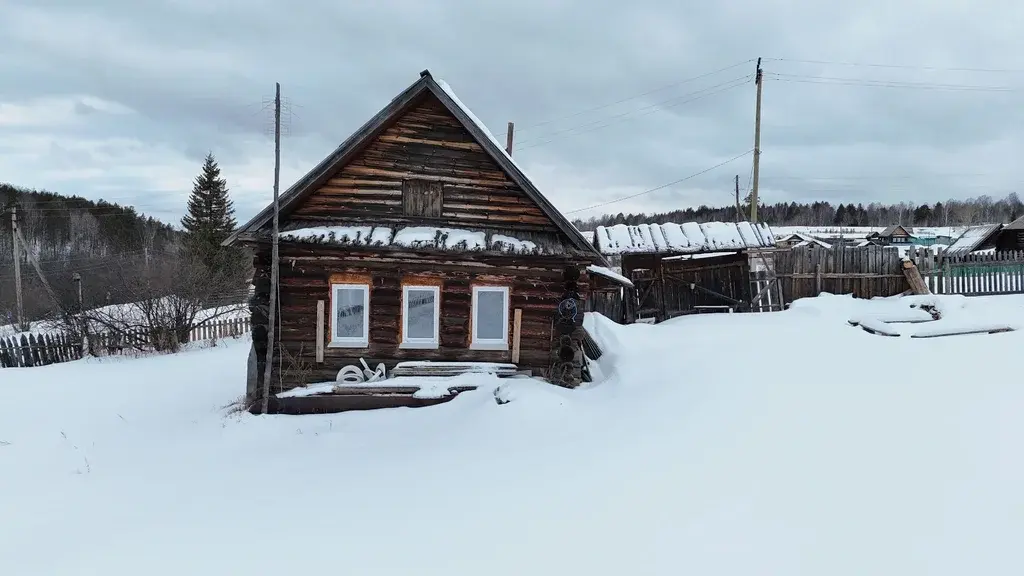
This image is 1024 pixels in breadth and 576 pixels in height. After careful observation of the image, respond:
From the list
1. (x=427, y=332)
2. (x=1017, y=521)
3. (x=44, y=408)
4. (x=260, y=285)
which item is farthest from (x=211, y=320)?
(x=1017, y=521)

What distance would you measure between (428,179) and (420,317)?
284 centimetres

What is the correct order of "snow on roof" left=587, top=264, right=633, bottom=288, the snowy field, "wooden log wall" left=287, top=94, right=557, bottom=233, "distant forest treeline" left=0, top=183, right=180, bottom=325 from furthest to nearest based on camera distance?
1. "distant forest treeline" left=0, top=183, right=180, bottom=325
2. "snow on roof" left=587, top=264, right=633, bottom=288
3. "wooden log wall" left=287, top=94, right=557, bottom=233
4. the snowy field

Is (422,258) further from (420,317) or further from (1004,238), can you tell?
(1004,238)

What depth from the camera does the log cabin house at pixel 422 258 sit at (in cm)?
994

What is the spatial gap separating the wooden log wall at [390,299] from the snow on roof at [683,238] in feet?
18.6

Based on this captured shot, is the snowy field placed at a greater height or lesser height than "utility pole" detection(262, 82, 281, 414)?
lesser

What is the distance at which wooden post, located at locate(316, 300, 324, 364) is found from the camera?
1005 cm

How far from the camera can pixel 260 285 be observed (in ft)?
32.3

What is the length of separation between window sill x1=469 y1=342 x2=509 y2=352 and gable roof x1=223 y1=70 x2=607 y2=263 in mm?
2582

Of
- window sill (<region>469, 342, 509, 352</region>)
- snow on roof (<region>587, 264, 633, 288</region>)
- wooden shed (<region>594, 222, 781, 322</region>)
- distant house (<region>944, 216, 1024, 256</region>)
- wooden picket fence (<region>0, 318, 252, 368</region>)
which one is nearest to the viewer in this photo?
window sill (<region>469, 342, 509, 352</region>)

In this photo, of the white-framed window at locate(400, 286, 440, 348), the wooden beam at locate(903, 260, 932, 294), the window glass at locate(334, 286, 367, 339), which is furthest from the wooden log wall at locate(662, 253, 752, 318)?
the window glass at locate(334, 286, 367, 339)

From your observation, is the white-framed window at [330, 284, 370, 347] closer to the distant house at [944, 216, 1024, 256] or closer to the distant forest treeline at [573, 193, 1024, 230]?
the distant house at [944, 216, 1024, 256]

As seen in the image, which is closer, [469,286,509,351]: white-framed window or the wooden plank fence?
[469,286,509,351]: white-framed window

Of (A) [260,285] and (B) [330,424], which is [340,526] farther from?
(A) [260,285]
